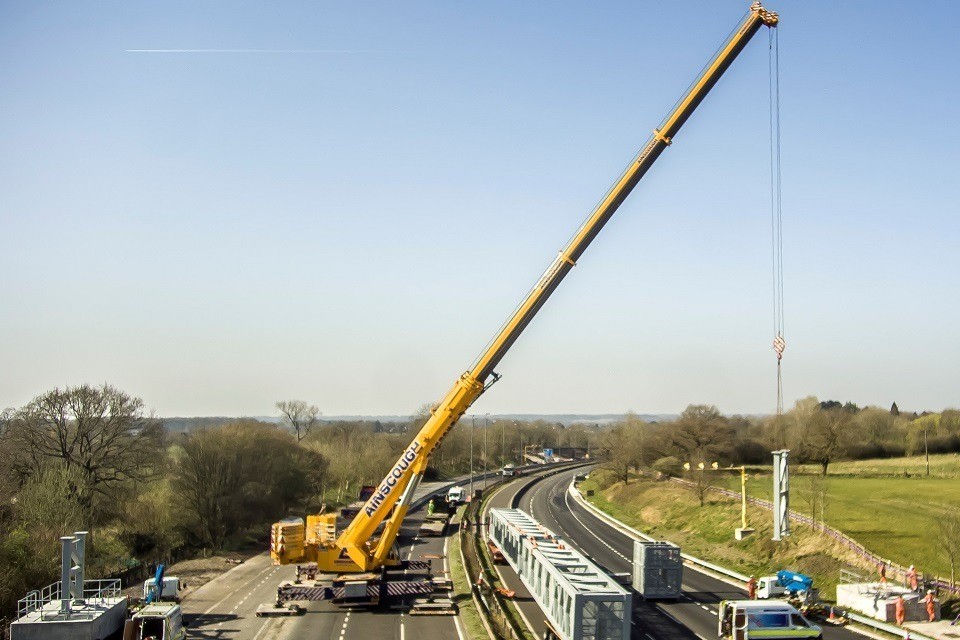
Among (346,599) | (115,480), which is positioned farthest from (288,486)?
(346,599)

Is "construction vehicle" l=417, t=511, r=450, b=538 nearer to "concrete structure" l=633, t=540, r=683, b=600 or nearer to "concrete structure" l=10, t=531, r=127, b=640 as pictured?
"concrete structure" l=633, t=540, r=683, b=600

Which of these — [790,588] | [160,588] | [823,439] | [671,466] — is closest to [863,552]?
[790,588]

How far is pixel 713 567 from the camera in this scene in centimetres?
5019

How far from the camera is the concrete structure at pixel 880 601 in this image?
1374 inches

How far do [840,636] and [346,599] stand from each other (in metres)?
21.8

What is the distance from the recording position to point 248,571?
51188mm

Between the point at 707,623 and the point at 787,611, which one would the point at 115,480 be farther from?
the point at 787,611

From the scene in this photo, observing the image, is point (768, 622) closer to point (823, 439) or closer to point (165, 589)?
point (165, 589)

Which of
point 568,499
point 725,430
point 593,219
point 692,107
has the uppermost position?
point 692,107

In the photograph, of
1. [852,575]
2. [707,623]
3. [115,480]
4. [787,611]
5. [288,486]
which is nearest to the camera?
[787,611]

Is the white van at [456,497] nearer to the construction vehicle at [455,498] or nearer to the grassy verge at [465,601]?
the construction vehicle at [455,498]

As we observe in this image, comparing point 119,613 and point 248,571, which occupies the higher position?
point 119,613

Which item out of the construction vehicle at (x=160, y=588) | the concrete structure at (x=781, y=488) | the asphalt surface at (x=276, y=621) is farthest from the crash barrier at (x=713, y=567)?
the construction vehicle at (x=160, y=588)

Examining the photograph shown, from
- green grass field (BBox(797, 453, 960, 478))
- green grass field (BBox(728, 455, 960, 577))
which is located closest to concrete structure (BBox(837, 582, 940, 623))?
green grass field (BBox(728, 455, 960, 577))
